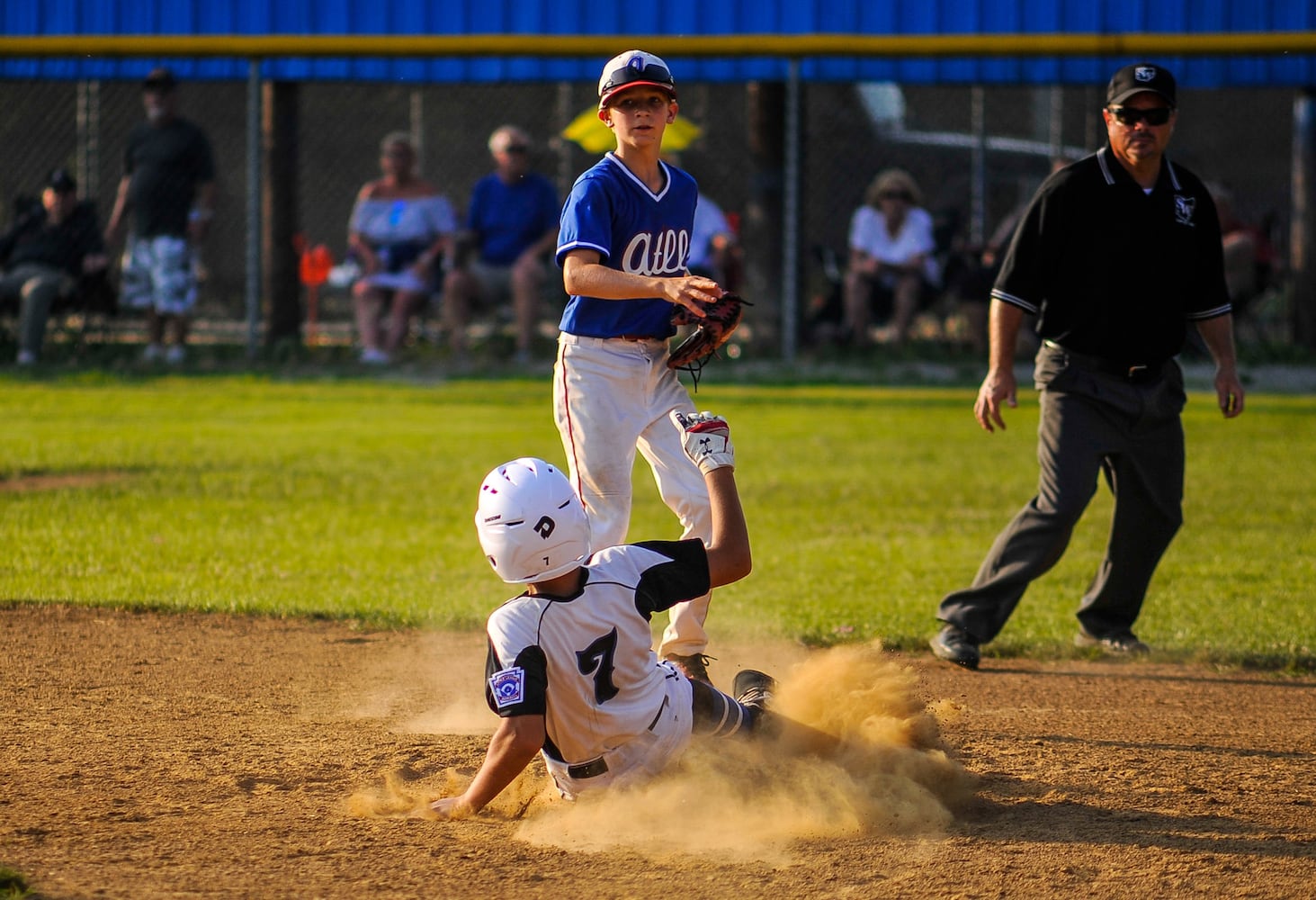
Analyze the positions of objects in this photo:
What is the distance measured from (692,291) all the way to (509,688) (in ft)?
3.69

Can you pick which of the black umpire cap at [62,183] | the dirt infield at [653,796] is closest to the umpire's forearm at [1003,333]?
the dirt infield at [653,796]

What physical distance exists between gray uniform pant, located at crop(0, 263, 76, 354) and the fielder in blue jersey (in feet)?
33.4

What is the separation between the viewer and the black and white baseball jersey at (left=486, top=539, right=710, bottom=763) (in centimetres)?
362

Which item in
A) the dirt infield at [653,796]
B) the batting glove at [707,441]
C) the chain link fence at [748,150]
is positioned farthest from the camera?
the chain link fence at [748,150]

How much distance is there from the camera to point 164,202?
45.1ft

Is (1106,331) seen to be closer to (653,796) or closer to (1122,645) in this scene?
(1122,645)

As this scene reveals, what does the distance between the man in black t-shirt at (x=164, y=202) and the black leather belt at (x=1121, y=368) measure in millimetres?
10223

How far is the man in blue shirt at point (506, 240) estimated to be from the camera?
1361 cm

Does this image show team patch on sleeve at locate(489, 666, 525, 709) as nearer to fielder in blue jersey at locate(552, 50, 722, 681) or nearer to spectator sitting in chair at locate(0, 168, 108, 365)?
fielder in blue jersey at locate(552, 50, 722, 681)

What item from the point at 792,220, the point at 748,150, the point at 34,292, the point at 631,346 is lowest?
the point at 631,346

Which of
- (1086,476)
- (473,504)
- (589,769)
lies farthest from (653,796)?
(473,504)

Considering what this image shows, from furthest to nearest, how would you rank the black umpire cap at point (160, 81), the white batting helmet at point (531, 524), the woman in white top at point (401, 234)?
the woman in white top at point (401, 234) → the black umpire cap at point (160, 81) → the white batting helmet at point (531, 524)

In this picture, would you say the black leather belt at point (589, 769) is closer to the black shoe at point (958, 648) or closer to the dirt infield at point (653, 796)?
the dirt infield at point (653, 796)

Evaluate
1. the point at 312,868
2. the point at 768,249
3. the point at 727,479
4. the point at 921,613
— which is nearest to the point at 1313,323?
the point at 768,249
